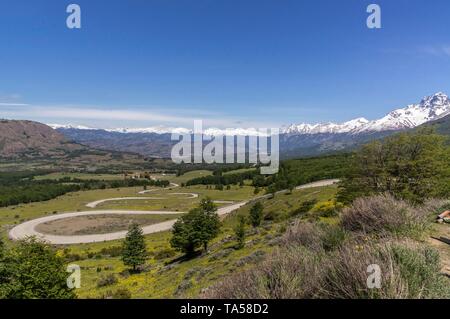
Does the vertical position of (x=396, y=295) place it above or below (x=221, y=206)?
above

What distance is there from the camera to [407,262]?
28.4ft

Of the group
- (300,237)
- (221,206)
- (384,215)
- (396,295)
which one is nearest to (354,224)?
(384,215)

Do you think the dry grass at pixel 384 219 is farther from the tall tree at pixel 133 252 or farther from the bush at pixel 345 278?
the tall tree at pixel 133 252

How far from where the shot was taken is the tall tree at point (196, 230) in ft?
178

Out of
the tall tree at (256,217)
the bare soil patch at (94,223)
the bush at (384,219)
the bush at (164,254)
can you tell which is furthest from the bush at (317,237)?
the bare soil patch at (94,223)

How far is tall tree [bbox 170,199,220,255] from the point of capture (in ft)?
178

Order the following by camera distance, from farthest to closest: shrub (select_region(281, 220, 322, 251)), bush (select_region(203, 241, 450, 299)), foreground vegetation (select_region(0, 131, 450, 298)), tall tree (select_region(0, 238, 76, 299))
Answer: tall tree (select_region(0, 238, 76, 299)), shrub (select_region(281, 220, 322, 251)), foreground vegetation (select_region(0, 131, 450, 298)), bush (select_region(203, 241, 450, 299))

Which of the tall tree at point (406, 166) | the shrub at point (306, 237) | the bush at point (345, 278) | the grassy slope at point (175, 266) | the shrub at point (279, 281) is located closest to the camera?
the bush at point (345, 278)

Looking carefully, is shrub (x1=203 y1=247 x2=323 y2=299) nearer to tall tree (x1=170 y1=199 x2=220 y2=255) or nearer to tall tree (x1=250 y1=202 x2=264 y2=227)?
tall tree (x1=170 y1=199 x2=220 y2=255)

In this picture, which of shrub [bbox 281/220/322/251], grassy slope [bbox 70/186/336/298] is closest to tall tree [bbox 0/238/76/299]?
grassy slope [bbox 70/186/336/298]

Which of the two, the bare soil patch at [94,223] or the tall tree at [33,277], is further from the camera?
the bare soil patch at [94,223]
